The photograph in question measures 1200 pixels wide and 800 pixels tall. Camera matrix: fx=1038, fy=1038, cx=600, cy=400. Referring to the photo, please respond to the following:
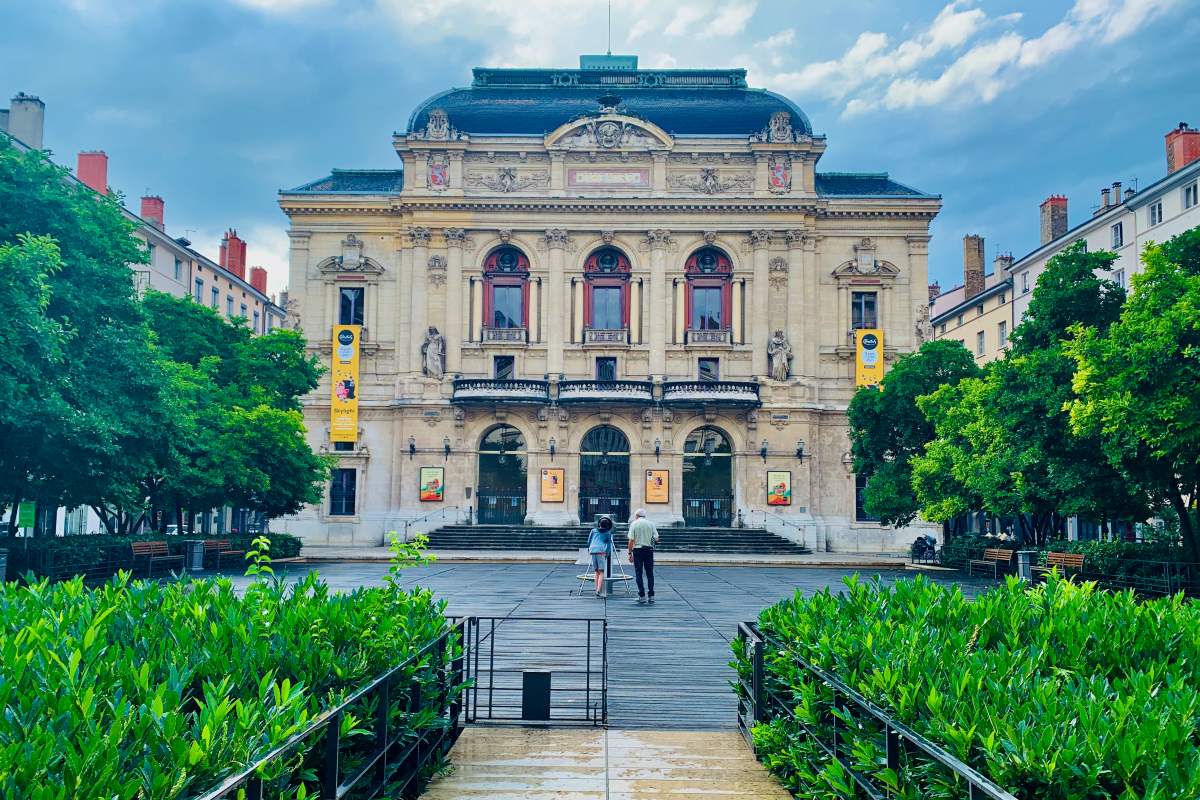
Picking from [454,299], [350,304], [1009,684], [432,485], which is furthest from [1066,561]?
[350,304]

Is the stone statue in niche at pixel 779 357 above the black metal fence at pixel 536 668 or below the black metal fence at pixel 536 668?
above

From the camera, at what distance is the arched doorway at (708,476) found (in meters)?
55.8

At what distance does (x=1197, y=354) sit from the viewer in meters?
21.6

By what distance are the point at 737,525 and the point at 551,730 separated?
44796 millimetres

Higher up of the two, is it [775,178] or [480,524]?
[775,178]

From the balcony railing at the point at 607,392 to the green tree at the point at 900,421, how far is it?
477 inches

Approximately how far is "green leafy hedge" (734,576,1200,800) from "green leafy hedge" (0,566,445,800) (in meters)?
2.98

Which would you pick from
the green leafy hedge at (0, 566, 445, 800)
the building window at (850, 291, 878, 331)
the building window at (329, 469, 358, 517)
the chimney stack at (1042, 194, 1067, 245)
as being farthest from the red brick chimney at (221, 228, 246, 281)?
the green leafy hedge at (0, 566, 445, 800)

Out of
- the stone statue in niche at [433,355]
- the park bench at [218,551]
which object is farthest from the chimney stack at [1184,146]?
the park bench at [218,551]

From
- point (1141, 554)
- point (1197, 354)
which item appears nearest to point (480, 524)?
point (1141, 554)

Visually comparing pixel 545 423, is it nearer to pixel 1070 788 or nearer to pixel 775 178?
pixel 775 178

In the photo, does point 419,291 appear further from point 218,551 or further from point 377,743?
point 377,743

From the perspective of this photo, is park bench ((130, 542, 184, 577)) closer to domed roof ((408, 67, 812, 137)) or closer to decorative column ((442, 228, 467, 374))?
decorative column ((442, 228, 467, 374))

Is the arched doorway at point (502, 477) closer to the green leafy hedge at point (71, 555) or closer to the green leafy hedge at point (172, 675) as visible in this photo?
the green leafy hedge at point (71, 555)
